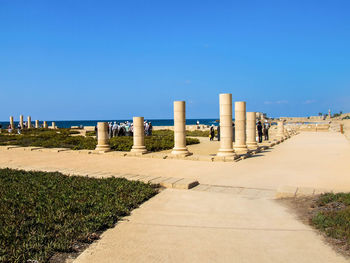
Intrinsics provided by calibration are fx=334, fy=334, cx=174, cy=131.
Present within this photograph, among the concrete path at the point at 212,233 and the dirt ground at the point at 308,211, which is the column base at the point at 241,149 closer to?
the concrete path at the point at 212,233

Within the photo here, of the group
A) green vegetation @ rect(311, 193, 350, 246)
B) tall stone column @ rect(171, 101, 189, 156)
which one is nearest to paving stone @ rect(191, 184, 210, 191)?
green vegetation @ rect(311, 193, 350, 246)

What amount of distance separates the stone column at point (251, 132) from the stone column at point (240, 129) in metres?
2.09

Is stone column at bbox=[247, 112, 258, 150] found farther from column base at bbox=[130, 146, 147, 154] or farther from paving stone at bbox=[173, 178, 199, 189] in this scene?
paving stone at bbox=[173, 178, 199, 189]

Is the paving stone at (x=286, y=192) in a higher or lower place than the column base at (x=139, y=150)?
lower

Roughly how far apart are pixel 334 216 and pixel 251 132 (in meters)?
15.1

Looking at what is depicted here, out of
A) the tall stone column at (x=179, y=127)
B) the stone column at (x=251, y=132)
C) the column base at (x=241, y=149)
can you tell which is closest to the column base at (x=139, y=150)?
the tall stone column at (x=179, y=127)

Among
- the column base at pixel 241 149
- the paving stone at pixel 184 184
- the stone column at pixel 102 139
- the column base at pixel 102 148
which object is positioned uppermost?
the stone column at pixel 102 139

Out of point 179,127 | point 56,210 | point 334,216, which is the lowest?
point 334,216

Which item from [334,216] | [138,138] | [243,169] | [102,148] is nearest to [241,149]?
[243,169]

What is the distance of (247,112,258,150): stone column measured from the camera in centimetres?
2016

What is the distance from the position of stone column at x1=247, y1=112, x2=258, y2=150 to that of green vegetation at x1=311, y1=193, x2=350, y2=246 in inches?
503

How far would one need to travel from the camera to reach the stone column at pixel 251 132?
794 inches

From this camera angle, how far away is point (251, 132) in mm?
20750

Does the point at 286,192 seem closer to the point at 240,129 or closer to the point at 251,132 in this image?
the point at 240,129
